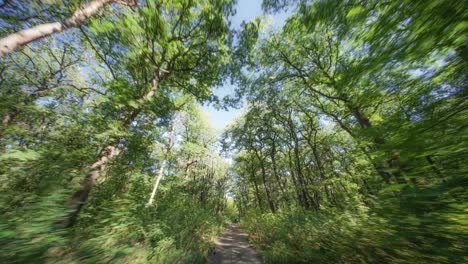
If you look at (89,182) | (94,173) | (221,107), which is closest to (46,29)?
(94,173)

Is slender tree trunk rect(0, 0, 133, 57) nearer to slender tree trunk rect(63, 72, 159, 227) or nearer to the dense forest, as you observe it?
the dense forest

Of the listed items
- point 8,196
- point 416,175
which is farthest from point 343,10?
point 8,196

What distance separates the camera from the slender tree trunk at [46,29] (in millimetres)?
3584

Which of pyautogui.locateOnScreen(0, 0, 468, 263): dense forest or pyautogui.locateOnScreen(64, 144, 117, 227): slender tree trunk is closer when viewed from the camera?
pyautogui.locateOnScreen(0, 0, 468, 263): dense forest

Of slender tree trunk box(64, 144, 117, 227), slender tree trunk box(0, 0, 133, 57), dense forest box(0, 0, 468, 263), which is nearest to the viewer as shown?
dense forest box(0, 0, 468, 263)

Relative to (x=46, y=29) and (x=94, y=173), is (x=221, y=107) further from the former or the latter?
(x=46, y=29)

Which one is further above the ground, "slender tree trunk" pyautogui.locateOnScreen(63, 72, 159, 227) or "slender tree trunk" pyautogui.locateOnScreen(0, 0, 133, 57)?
"slender tree trunk" pyautogui.locateOnScreen(0, 0, 133, 57)

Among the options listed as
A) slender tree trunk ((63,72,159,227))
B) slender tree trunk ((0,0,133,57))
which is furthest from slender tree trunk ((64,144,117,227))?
slender tree trunk ((0,0,133,57))

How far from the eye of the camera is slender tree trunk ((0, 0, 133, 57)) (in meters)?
3.58

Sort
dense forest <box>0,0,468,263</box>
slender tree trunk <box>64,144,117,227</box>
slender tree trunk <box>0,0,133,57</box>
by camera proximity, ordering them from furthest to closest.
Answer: slender tree trunk <box>64,144,117,227</box>, slender tree trunk <box>0,0,133,57</box>, dense forest <box>0,0,468,263</box>

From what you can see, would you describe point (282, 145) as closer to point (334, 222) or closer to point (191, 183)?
point (334, 222)

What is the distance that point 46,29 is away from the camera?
4.05 m

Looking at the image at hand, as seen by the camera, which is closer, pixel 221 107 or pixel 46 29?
pixel 46 29

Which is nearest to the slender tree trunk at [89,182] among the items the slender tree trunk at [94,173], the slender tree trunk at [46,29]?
the slender tree trunk at [94,173]
